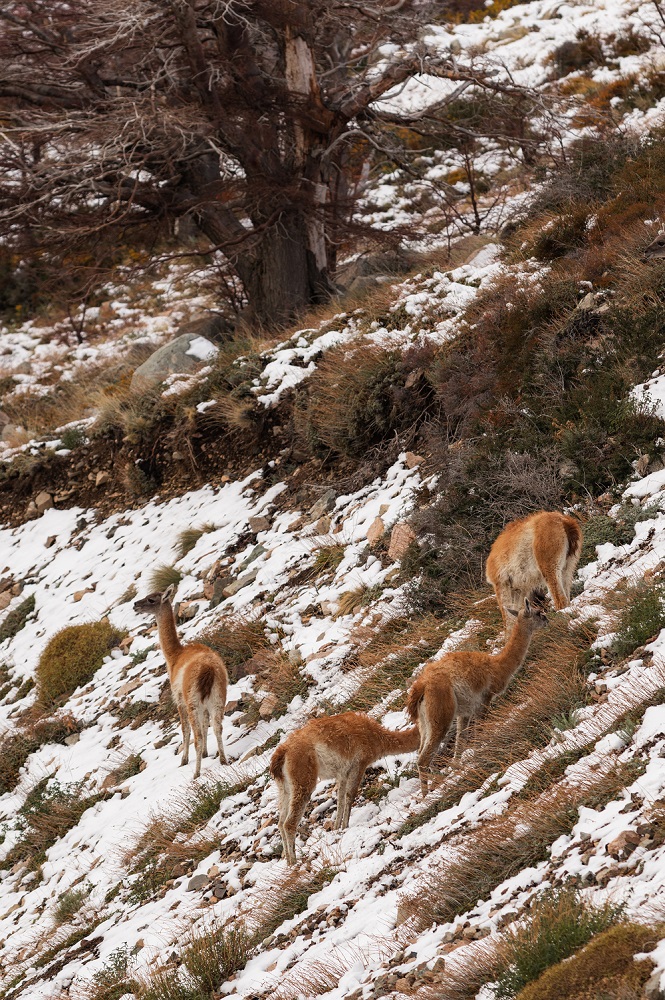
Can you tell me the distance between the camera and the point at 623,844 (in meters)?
3.81

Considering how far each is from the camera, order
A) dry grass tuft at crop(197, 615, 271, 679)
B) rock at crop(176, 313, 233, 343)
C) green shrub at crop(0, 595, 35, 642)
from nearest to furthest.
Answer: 1. dry grass tuft at crop(197, 615, 271, 679)
2. green shrub at crop(0, 595, 35, 642)
3. rock at crop(176, 313, 233, 343)

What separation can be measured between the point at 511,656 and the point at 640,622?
0.99 meters

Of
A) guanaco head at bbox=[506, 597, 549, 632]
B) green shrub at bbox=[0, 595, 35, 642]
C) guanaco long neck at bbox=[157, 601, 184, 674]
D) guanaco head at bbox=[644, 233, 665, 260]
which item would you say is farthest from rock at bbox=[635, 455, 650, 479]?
green shrub at bbox=[0, 595, 35, 642]

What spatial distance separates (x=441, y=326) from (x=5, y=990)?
827 cm

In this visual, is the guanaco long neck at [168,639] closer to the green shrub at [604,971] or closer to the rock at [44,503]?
the green shrub at [604,971]

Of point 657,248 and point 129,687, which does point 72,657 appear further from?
point 657,248

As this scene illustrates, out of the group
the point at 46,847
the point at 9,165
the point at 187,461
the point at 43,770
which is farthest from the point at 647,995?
the point at 9,165

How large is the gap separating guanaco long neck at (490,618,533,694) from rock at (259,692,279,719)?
2613mm

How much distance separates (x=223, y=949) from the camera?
213 inches

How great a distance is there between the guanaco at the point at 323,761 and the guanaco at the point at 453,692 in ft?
0.98

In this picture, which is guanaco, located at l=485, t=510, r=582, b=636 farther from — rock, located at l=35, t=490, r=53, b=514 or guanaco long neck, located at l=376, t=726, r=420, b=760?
rock, located at l=35, t=490, r=53, b=514

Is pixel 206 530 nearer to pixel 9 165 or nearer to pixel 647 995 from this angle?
pixel 9 165

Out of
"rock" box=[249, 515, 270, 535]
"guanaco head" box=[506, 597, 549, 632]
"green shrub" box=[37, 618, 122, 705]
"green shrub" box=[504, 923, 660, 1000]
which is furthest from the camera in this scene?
"rock" box=[249, 515, 270, 535]

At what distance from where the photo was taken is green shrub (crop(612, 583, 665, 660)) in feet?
18.0
